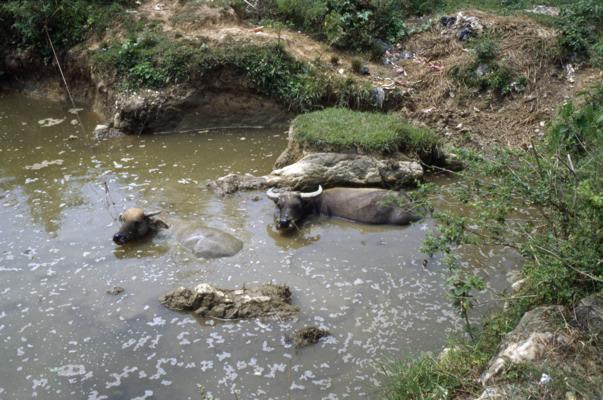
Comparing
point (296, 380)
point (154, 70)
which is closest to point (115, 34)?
point (154, 70)

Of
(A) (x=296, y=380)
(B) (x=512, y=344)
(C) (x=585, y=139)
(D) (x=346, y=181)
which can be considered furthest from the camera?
(D) (x=346, y=181)

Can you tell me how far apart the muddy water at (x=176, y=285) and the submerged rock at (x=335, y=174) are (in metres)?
0.33

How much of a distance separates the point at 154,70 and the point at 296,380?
7.98m

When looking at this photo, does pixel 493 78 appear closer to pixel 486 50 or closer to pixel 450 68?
pixel 486 50

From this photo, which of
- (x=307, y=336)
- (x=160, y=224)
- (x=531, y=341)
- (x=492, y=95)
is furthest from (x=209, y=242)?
(x=492, y=95)

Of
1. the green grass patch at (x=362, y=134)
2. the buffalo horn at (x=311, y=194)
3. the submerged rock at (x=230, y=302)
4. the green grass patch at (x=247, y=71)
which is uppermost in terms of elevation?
the green grass patch at (x=247, y=71)

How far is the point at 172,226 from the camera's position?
7461 mm

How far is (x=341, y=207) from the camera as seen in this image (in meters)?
7.83

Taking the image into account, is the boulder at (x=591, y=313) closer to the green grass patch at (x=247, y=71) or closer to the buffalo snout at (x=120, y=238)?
the buffalo snout at (x=120, y=238)

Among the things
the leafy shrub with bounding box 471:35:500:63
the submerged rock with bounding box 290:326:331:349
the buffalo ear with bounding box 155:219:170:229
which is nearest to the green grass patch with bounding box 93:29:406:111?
the leafy shrub with bounding box 471:35:500:63

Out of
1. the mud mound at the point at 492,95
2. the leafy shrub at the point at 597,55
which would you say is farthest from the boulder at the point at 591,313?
the leafy shrub at the point at 597,55

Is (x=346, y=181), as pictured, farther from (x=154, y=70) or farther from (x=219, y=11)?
(x=219, y=11)

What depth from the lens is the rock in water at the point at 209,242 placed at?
673 centimetres

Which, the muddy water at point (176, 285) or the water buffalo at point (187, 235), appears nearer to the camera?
the muddy water at point (176, 285)
